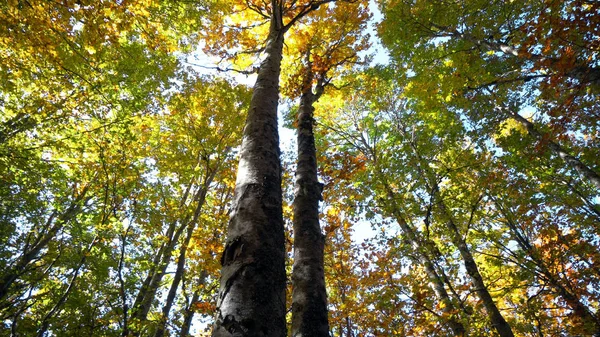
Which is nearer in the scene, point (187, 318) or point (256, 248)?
point (256, 248)

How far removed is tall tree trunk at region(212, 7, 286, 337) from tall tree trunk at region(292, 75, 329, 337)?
163 cm

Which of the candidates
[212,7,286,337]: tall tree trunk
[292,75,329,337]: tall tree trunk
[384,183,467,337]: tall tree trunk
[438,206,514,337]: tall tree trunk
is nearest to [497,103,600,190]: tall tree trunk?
[438,206,514,337]: tall tree trunk

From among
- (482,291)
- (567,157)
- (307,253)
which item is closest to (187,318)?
(307,253)

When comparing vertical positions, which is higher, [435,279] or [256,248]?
[435,279]

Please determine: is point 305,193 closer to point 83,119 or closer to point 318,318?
point 318,318

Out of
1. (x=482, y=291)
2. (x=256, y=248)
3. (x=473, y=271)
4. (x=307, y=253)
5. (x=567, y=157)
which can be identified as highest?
(x=567, y=157)

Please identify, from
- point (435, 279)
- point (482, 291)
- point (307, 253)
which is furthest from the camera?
point (482, 291)

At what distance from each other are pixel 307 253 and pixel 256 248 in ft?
6.97

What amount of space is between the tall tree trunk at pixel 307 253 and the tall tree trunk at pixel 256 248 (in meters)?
1.63

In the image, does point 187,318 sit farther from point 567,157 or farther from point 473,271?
point 567,157

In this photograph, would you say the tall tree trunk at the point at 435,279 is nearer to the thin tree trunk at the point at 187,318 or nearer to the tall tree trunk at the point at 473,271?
the tall tree trunk at the point at 473,271

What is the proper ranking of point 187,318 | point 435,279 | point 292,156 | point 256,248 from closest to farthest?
point 256,248
point 435,279
point 187,318
point 292,156

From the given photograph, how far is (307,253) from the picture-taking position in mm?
3637

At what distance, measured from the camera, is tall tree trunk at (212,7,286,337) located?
1.35 m
